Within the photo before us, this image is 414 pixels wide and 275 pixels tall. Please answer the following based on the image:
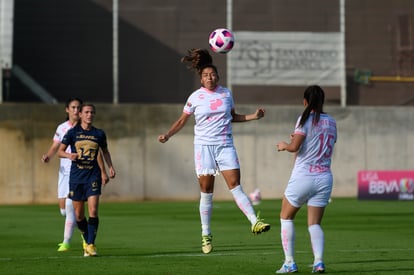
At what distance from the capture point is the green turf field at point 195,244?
12.1 metres

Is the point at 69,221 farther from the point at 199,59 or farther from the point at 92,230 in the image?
the point at 199,59

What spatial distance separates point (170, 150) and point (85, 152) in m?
21.5

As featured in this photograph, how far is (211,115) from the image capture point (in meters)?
14.3

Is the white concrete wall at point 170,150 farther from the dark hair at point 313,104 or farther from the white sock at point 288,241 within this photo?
the dark hair at point 313,104

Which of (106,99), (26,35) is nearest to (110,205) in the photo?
(106,99)

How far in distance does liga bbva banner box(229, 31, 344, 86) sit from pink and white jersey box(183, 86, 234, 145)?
72.9 feet

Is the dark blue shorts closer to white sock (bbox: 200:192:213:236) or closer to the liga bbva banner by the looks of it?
white sock (bbox: 200:192:213:236)

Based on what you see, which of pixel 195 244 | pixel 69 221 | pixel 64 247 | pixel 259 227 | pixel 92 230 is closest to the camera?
pixel 259 227

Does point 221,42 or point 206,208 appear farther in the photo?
point 221,42

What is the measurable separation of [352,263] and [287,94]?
24952 mm

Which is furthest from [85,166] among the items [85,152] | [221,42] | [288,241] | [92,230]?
[288,241]

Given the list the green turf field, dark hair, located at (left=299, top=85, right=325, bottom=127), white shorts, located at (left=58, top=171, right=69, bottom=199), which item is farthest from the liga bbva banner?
dark hair, located at (left=299, top=85, right=325, bottom=127)

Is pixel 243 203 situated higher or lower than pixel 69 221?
higher

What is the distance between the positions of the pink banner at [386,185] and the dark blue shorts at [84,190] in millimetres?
19496
